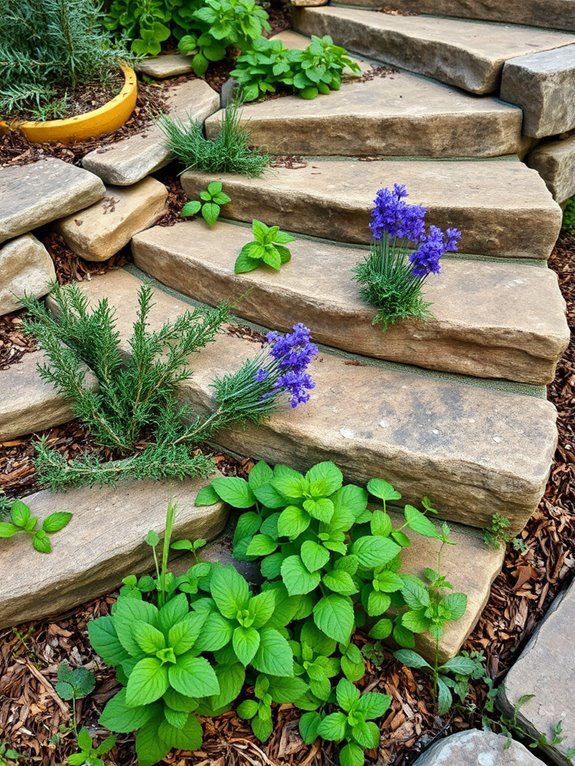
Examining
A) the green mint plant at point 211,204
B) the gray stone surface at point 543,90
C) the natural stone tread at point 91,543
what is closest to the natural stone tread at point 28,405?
the natural stone tread at point 91,543

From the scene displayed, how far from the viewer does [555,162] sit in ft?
11.6

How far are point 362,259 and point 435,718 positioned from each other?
2.01 metres

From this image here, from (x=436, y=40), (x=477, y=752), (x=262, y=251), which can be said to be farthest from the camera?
(x=436, y=40)

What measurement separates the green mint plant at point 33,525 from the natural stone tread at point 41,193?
1.36m

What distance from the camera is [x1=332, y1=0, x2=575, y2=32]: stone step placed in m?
3.98

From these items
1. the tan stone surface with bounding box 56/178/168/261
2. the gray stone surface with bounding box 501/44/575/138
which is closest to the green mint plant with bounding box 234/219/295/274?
the tan stone surface with bounding box 56/178/168/261

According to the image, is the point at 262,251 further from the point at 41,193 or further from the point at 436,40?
the point at 436,40

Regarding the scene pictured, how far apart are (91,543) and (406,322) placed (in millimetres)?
1546

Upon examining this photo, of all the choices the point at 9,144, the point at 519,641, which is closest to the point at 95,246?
the point at 9,144

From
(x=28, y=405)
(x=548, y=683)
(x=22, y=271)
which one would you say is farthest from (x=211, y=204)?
(x=548, y=683)

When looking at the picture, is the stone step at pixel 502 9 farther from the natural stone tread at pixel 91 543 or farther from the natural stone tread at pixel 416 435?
the natural stone tread at pixel 91 543

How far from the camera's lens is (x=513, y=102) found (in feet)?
11.4

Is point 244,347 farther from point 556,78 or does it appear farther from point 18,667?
point 556,78

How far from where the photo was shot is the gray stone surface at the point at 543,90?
327 cm
